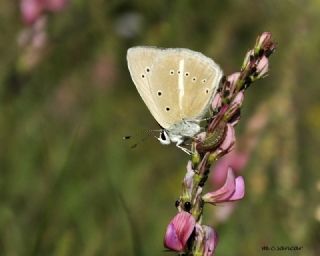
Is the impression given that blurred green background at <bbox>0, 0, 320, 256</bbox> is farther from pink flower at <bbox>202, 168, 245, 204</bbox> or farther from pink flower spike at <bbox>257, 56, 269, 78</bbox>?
pink flower spike at <bbox>257, 56, 269, 78</bbox>

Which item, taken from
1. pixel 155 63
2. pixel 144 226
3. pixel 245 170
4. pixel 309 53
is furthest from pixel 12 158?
pixel 309 53

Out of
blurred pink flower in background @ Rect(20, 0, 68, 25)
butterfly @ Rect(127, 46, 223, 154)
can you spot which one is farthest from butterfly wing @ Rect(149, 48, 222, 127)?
blurred pink flower in background @ Rect(20, 0, 68, 25)

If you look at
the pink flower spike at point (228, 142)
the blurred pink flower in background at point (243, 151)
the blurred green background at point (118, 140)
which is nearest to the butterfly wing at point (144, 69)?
the blurred green background at point (118, 140)

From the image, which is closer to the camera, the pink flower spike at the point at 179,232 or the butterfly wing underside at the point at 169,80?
the pink flower spike at the point at 179,232

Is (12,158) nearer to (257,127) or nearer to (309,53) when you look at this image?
(257,127)

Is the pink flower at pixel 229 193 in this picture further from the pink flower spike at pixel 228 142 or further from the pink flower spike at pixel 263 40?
the pink flower spike at pixel 263 40
